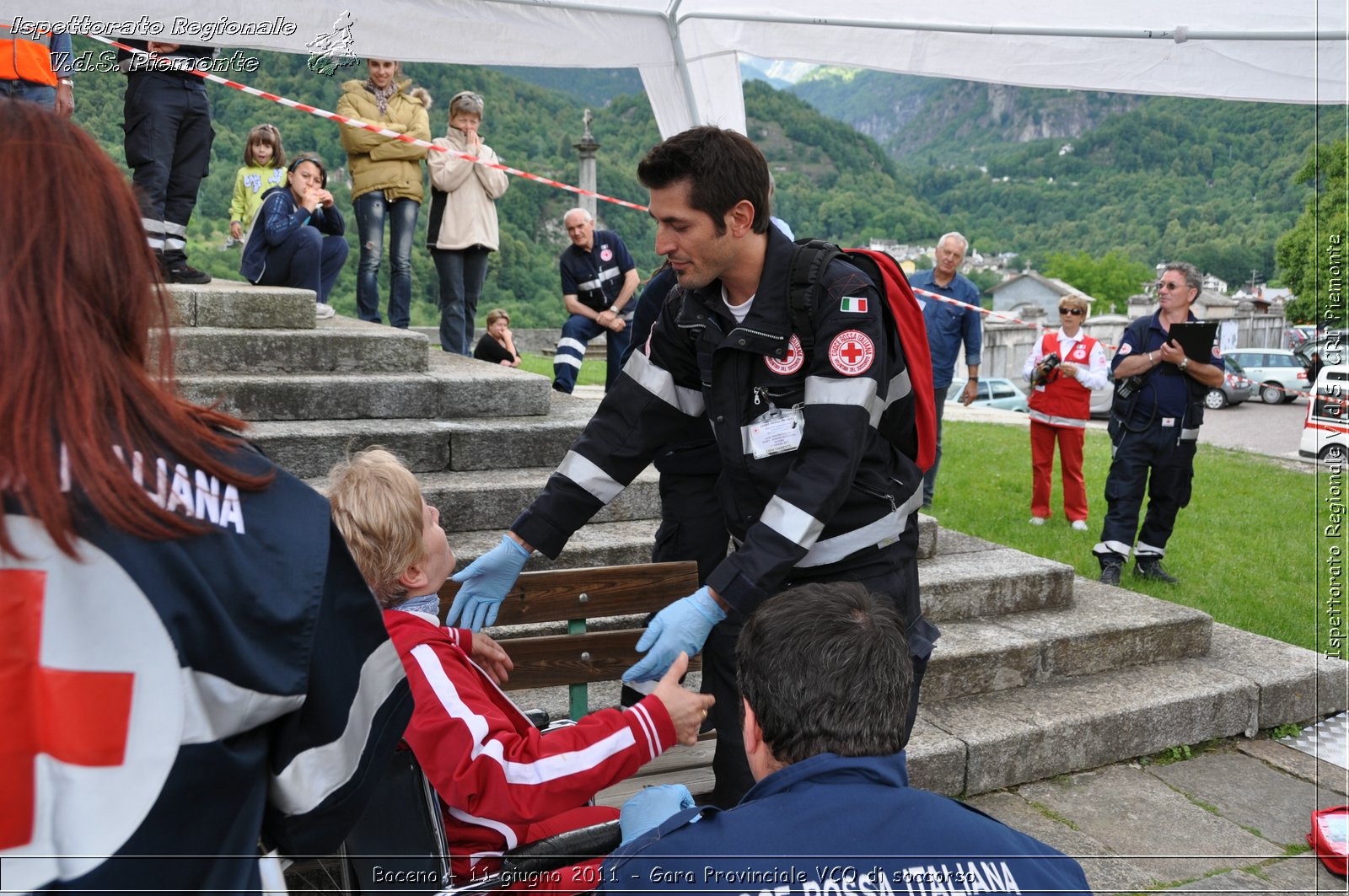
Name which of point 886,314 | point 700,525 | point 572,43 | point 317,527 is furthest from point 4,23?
point 317,527

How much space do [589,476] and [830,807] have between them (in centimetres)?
150


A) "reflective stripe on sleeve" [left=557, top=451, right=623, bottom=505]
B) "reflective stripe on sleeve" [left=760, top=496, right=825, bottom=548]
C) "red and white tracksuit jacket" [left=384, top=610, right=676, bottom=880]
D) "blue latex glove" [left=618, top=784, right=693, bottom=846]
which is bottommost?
"blue latex glove" [left=618, top=784, right=693, bottom=846]

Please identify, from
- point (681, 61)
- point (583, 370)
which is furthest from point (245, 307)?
point (583, 370)

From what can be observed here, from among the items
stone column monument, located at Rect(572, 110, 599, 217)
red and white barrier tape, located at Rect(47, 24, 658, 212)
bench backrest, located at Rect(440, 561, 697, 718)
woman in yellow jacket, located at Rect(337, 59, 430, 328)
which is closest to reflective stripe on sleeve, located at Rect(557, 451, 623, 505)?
bench backrest, located at Rect(440, 561, 697, 718)

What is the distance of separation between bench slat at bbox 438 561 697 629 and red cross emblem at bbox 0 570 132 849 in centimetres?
209

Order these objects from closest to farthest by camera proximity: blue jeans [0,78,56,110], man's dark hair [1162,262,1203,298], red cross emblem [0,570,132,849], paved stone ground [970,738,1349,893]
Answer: red cross emblem [0,570,132,849] < paved stone ground [970,738,1349,893] < blue jeans [0,78,56,110] < man's dark hair [1162,262,1203,298]

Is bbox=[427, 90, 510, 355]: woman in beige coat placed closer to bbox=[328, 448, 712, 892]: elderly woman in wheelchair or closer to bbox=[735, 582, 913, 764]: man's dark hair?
bbox=[328, 448, 712, 892]: elderly woman in wheelchair

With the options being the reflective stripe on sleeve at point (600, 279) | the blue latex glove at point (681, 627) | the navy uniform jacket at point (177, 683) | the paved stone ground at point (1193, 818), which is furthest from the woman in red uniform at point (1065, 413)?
the navy uniform jacket at point (177, 683)

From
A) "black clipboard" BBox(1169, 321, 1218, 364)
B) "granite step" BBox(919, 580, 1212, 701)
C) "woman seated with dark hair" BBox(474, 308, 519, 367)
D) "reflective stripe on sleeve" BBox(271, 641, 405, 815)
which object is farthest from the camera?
"woman seated with dark hair" BBox(474, 308, 519, 367)

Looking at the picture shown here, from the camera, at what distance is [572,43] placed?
643 cm

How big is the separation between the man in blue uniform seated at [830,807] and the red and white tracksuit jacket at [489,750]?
416 mm

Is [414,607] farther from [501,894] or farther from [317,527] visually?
[317,527]

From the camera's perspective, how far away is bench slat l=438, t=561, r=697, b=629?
312 centimetres

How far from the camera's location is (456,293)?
779cm
